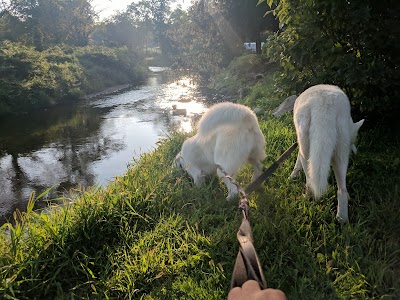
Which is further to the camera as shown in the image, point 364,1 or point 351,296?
point 364,1

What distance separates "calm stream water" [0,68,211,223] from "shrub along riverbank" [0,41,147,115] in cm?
106

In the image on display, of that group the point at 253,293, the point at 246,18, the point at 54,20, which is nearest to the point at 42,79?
the point at 246,18

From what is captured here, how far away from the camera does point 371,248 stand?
2.25 m

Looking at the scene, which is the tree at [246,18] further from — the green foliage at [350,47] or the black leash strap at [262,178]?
the black leash strap at [262,178]

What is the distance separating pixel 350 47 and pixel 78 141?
7106mm

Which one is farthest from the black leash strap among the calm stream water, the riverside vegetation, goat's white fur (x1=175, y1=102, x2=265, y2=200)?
the calm stream water

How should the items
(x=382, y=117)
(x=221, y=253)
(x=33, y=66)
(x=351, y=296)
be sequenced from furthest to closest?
(x=33, y=66)
(x=382, y=117)
(x=221, y=253)
(x=351, y=296)

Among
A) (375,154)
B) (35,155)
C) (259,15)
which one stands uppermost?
(259,15)

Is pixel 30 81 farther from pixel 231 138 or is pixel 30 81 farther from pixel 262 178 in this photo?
pixel 262 178

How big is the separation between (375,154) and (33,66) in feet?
53.5

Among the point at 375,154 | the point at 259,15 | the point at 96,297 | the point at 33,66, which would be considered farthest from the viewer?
the point at 33,66

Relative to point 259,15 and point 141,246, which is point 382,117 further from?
point 259,15

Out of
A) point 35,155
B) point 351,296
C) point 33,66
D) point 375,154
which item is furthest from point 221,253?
point 33,66

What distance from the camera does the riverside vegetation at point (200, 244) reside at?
211 cm
